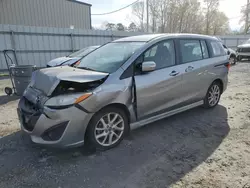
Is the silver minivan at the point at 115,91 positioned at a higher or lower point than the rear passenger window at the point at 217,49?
lower

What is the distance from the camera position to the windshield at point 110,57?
3139 mm

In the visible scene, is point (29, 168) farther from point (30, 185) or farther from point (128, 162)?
point (128, 162)

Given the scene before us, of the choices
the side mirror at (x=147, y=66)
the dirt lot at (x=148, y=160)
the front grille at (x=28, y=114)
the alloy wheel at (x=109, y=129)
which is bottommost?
the dirt lot at (x=148, y=160)

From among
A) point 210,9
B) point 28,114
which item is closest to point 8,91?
point 28,114

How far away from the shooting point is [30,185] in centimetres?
226

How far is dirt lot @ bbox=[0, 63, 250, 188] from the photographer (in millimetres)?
2324

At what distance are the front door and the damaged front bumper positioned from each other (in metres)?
0.95

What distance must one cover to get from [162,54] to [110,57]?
0.93 m

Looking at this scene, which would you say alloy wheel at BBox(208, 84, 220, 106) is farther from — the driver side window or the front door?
the driver side window

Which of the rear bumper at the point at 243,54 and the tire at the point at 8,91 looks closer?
the tire at the point at 8,91

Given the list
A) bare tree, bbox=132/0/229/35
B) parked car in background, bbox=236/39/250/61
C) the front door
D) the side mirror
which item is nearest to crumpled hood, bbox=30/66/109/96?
the side mirror

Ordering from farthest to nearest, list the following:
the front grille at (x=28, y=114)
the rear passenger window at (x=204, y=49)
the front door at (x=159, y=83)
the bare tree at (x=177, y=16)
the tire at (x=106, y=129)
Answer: the bare tree at (x=177, y=16) → the rear passenger window at (x=204, y=49) → the front door at (x=159, y=83) → the tire at (x=106, y=129) → the front grille at (x=28, y=114)

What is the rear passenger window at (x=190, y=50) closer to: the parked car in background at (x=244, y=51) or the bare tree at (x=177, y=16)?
the parked car in background at (x=244, y=51)

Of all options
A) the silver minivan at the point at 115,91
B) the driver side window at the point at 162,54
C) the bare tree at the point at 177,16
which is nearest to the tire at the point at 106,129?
the silver minivan at the point at 115,91
